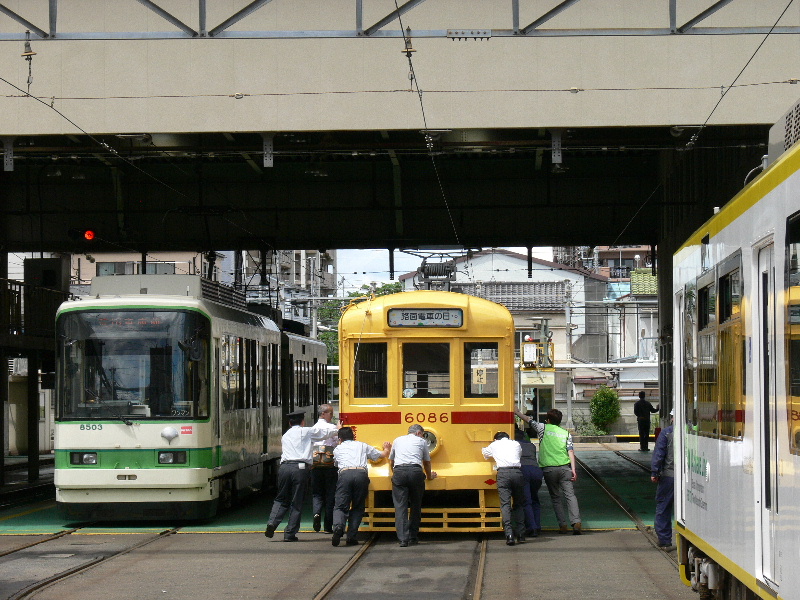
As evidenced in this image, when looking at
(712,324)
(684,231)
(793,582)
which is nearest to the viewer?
(793,582)

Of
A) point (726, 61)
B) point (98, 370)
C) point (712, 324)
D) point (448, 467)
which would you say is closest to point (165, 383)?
point (98, 370)

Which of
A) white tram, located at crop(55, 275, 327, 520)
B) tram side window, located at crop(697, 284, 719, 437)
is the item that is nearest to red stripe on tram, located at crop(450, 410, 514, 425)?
white tram, located at crop(55, 275, 327, 520)

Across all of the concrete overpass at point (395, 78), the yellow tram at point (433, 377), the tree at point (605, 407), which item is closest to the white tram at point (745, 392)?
the yellow tram at point (433, 377)

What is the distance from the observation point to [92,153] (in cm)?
1873

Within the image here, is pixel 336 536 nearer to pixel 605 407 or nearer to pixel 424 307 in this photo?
pixel 424 307

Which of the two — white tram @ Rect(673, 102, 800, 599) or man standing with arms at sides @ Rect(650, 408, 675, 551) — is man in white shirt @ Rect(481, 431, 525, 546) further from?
white tram @ Rect(673, 102, 800, 599)

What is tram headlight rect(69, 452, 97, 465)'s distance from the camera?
16156 millimetres

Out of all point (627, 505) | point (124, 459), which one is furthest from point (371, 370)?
point (627, 505)

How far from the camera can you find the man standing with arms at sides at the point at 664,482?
43.6ft

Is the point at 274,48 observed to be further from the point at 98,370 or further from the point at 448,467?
the point at 448,467

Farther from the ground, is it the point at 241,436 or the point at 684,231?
the point at 684,231

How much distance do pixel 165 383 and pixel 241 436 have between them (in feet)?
8.95

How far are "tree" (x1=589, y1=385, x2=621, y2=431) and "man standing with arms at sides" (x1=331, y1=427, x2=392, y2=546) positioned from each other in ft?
98.4

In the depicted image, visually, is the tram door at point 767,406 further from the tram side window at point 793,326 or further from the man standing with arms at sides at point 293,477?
the man standing with arms at sides at point 293,477
